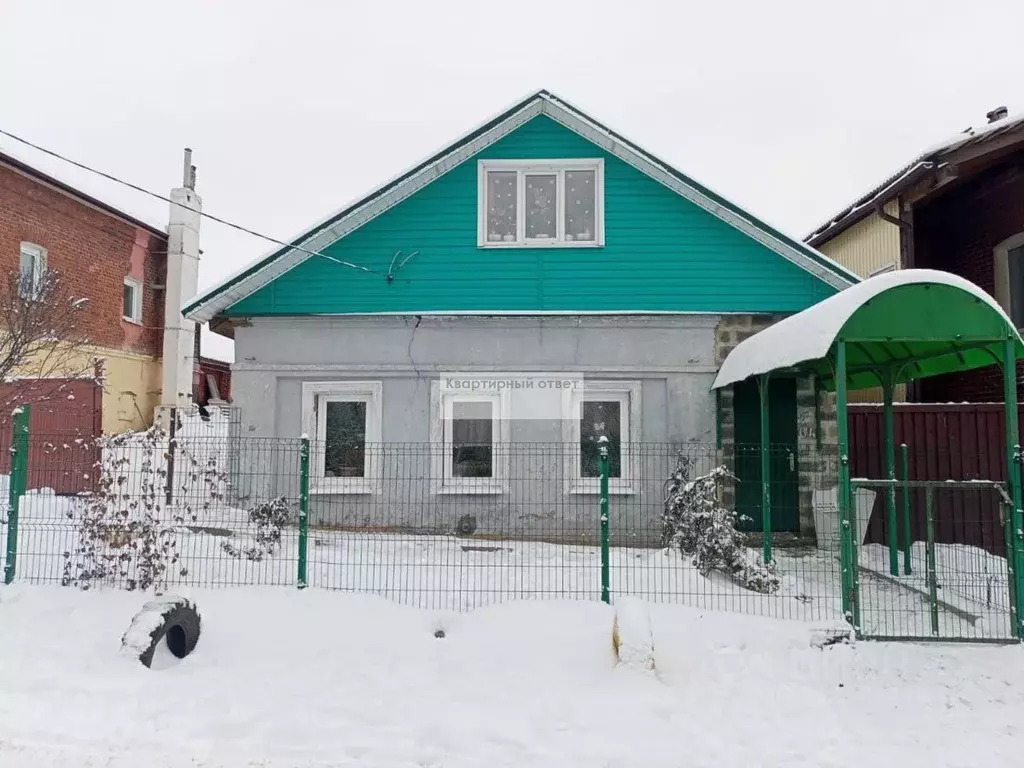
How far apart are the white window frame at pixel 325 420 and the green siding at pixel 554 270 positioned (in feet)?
3.80

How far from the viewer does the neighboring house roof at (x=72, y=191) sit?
51.6 feet

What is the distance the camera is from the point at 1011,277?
470 inches

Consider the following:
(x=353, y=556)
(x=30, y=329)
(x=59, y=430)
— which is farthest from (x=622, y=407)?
(x=59, y=430)

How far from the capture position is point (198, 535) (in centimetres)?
779

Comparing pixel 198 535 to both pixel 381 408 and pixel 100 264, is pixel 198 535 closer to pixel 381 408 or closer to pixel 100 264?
pixel 381 408

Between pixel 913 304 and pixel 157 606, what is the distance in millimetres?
7337

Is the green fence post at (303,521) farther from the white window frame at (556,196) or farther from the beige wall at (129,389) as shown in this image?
the beige wall at (129,389)

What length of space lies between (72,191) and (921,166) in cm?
1824

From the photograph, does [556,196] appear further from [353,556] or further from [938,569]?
[938,569]

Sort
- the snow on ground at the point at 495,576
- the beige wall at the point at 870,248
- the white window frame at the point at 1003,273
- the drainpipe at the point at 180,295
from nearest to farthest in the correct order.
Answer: the snow on ground at the point at 495,576, the white window frame at the point at 1003,273, the beige wall at the point at 870,248, the drainpipe at the point at 180,295

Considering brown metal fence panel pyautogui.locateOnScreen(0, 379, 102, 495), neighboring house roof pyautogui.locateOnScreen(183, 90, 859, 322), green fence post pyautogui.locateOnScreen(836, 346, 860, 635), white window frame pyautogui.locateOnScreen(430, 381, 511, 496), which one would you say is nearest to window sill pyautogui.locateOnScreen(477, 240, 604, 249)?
neighboring house roof pyautogui.locateOnScreen(183, 90, 859, 322)

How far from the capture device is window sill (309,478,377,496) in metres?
10.5

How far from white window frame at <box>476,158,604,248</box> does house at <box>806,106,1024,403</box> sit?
5.26m

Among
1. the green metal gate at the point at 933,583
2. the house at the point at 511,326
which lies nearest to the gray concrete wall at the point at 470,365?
the house at the point at 511,326
